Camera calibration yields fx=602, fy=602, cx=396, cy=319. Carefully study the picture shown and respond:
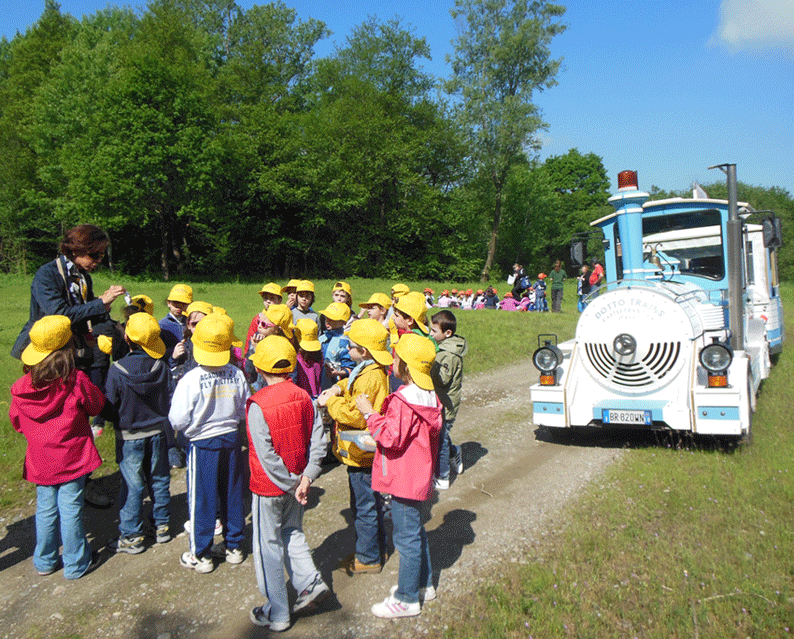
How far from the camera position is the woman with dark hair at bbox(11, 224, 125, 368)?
474cm

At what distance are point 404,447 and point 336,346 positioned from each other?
9.12ft

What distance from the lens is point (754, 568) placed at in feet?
13.5

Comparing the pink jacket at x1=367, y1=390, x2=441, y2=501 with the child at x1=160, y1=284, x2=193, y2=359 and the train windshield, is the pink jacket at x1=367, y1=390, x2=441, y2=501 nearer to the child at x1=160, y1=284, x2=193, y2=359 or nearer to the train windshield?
the child at x1=160, y1=284, x2=193, y2=359

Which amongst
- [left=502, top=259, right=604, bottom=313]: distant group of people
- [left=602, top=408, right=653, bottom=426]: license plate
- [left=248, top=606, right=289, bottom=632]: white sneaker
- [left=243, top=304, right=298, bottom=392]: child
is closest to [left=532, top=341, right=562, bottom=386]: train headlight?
[left=602, top=408, right=653, bottom=426]: license plate

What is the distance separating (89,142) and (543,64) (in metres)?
25.7

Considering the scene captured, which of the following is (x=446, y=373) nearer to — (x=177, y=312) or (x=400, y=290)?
(x=400, y=290)

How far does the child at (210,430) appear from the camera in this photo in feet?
13.8

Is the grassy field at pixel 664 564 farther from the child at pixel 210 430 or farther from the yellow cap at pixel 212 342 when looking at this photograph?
the yellow cap at pixel 212 342

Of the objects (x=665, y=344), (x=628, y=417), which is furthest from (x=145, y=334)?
(x=665, y=344)

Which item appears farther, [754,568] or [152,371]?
[152,371]

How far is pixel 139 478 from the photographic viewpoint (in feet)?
15.5

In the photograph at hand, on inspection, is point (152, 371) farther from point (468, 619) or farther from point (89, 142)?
point (89, 142)

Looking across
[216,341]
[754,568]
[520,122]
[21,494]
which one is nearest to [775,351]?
[754,568]

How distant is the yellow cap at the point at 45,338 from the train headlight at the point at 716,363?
6097 mm
